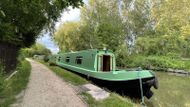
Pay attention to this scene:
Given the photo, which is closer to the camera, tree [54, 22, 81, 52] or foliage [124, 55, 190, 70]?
foliage [124, 55, 190, 70]

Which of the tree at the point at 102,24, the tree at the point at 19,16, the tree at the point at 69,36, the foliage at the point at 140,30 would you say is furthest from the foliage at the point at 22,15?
the tree at the point at 69,36

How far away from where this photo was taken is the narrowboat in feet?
37.8

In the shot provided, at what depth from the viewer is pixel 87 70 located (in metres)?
16.7

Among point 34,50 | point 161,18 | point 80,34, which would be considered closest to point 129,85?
point 161,18

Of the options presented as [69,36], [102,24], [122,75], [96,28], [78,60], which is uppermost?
[102,24]

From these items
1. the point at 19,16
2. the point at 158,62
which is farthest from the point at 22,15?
the point at 158,62

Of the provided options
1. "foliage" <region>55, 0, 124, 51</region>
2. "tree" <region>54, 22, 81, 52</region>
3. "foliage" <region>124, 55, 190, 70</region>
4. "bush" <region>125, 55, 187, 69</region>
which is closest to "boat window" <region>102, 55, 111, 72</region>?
"foliage" <region>124, 55, 190, 70</region>

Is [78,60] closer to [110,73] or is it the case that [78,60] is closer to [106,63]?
[106,63]

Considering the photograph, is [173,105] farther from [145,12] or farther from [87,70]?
[145,12]

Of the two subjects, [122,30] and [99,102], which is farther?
[122,30]

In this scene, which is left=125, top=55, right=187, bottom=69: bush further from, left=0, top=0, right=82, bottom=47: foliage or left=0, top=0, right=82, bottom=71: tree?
left=0, top=0, right=82, bottom=71: tree

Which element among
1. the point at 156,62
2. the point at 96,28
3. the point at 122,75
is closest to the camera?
the point at 122,75

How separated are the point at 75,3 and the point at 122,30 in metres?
31.5

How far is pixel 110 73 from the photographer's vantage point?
12.9m
